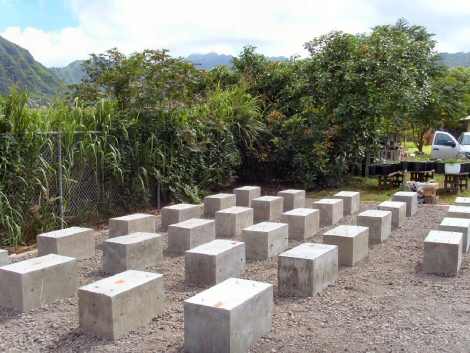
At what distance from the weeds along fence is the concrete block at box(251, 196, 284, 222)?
2.43m

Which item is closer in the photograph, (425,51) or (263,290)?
(263,290)

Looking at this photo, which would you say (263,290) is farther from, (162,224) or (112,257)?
(162,224)

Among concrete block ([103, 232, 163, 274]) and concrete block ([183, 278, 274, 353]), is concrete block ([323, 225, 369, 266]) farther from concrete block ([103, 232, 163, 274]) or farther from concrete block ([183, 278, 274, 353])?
concrete block ([183, 278, 274, 353])

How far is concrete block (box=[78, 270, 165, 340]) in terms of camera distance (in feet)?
13.7

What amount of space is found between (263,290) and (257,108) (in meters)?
10.1

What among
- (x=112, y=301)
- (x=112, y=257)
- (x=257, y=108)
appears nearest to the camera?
(x=112, y=301)

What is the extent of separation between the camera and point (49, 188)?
26.8ft

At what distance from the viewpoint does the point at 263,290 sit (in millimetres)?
4262

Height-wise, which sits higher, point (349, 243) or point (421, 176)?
point (421, 176)

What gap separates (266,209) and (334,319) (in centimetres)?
498

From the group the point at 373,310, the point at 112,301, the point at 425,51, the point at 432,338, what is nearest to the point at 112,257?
the point at 112,301

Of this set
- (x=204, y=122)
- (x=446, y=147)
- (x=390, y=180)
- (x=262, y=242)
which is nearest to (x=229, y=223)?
(x=262, y=242)

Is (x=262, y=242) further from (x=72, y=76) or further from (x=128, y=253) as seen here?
(x=72, y=76)

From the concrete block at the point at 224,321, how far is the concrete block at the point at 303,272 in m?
1.12
